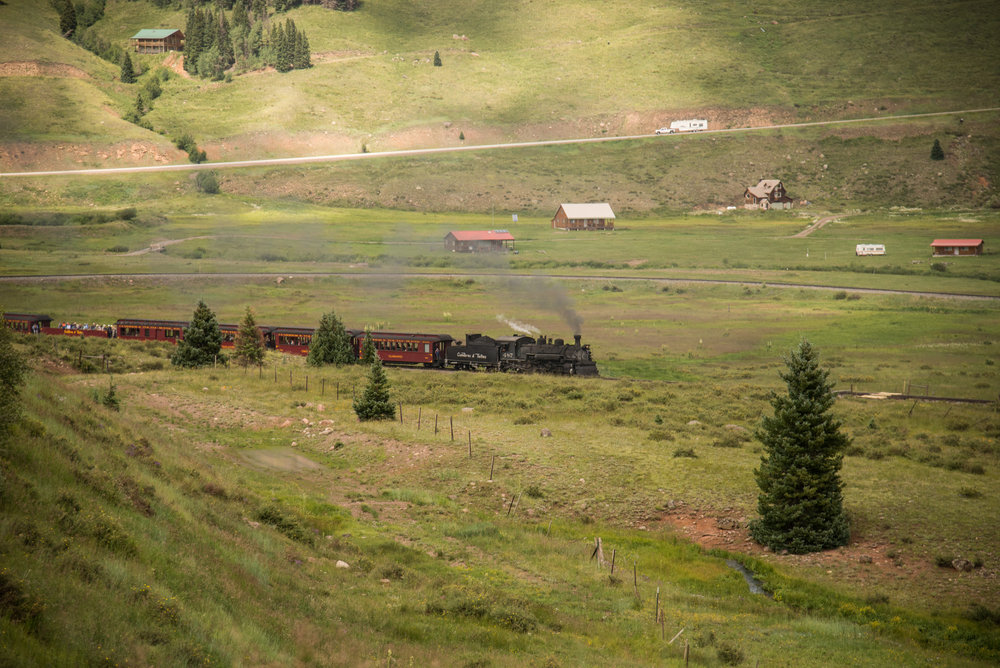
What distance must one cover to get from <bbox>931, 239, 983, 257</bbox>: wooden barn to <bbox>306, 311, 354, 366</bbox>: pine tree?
91592mm

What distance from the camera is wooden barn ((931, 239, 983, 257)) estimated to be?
11938 centimetres

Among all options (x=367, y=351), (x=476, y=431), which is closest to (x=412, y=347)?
(x=367, y=351)

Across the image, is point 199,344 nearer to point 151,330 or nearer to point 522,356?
point 151,330

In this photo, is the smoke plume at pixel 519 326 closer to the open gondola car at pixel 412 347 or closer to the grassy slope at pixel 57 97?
the open gondola car at pixel 412 347

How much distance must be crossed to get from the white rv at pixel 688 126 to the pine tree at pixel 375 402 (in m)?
155

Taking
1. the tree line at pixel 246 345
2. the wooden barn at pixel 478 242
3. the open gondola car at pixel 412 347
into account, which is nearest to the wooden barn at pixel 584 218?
the wooden barn at pixel 478 242

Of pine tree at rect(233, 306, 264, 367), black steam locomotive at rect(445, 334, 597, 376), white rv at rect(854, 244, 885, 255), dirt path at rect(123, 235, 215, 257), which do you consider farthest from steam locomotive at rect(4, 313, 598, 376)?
white rv at rect(854, 244, 885, 255)

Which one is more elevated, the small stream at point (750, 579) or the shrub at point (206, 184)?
the shrub at point (206, 184)

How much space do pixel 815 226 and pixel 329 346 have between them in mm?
102809

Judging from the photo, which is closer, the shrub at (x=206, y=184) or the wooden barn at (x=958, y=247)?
the wooden barn at (x=958, y=247)

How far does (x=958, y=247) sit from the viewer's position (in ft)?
393

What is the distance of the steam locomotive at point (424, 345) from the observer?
→ 62125 millimetres

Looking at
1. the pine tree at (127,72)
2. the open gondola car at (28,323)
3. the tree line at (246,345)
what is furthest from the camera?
the pine tree at (127,72)

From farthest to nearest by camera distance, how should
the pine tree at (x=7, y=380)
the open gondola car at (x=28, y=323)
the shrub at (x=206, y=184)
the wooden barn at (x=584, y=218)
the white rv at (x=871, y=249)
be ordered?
the shrub at (x=206, y=184)
the wooden barn at (x=584, y=218)
the white rv at (x=871, y=249)
the open gondola car at (x=28, y=323)
the pine tree at (x=7, y=380)
